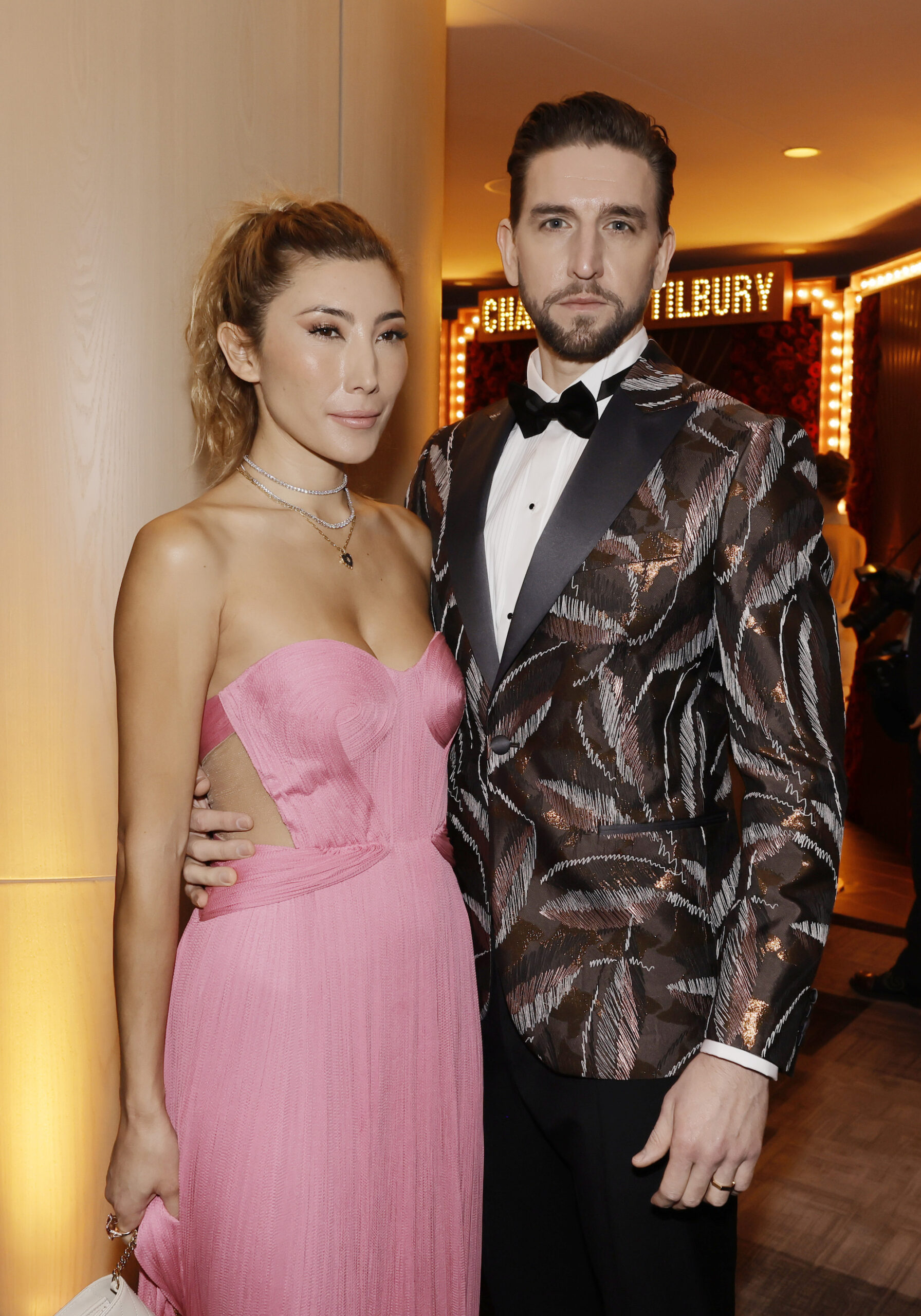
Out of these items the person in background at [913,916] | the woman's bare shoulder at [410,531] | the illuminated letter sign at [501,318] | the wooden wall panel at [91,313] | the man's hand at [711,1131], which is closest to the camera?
the man's hand at [711,1131]

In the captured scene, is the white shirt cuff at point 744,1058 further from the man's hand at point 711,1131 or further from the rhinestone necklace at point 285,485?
the rhinestone necklace at point 285,485

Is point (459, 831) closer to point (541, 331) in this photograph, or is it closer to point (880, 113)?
point (541, 331)

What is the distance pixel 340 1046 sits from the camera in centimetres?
146

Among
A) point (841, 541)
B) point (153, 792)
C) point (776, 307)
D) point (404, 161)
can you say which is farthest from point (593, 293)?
point (776, 307)

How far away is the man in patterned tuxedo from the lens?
4.50 feet

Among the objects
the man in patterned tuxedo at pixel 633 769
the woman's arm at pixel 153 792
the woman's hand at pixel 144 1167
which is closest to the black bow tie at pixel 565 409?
the man in patterned tuxedo at pixel 633 769

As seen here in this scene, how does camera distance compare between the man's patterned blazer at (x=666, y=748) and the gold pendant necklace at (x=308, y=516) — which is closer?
the man's patterned blazer at (x=666, y=748)

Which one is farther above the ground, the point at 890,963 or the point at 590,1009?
the point at 590,1009

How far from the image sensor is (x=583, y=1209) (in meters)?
1.50

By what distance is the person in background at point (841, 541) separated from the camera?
5156 mm

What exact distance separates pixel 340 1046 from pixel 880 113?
4.42 metres

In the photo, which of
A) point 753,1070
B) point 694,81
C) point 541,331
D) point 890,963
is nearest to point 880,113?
point 694,81

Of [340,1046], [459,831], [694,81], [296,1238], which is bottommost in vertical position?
[296,1238]

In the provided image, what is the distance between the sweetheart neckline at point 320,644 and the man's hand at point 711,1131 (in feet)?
2.00
